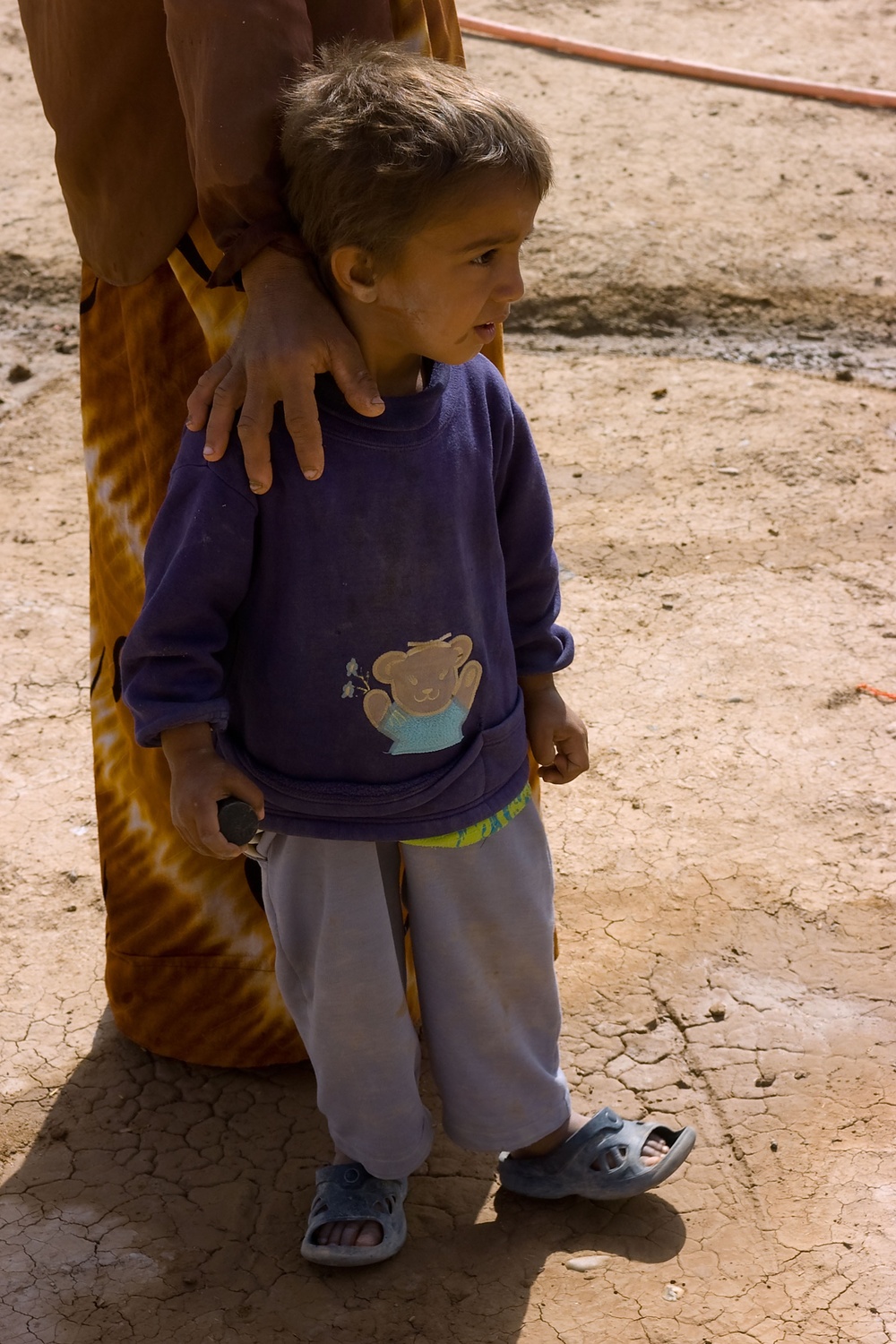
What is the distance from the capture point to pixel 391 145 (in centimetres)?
148

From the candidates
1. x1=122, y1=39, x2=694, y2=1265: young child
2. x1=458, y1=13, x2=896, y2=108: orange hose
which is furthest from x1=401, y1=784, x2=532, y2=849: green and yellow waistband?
x1=458, y1=13, x2=896, y2=108: orange hose

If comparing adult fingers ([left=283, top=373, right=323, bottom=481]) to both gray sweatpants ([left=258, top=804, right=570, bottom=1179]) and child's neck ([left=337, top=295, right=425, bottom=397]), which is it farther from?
gray sweatpants ([left=258, top=804, right=570, bottom=1179])

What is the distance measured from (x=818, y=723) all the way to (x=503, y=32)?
14.7 feet

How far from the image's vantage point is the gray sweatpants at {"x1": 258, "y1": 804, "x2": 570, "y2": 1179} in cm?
182

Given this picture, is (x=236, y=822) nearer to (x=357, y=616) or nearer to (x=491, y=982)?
(x=357, y=616)

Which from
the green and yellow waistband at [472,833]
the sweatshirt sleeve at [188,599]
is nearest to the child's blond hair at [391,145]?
the sweatshirt sleeve at [188,599]

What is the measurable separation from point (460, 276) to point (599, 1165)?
1.25 meters

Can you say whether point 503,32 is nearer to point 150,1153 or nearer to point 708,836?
point 708,836

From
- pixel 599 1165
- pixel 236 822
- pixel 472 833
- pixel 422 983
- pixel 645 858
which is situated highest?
pixel 236 822

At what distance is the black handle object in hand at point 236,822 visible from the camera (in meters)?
1.62

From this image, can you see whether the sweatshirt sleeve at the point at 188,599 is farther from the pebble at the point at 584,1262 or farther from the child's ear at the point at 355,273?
the pebble at the point at 584,1262

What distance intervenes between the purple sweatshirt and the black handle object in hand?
0.09 m

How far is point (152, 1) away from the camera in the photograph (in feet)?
5.52

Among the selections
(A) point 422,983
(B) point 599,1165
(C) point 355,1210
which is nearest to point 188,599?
(A) point 422,983
